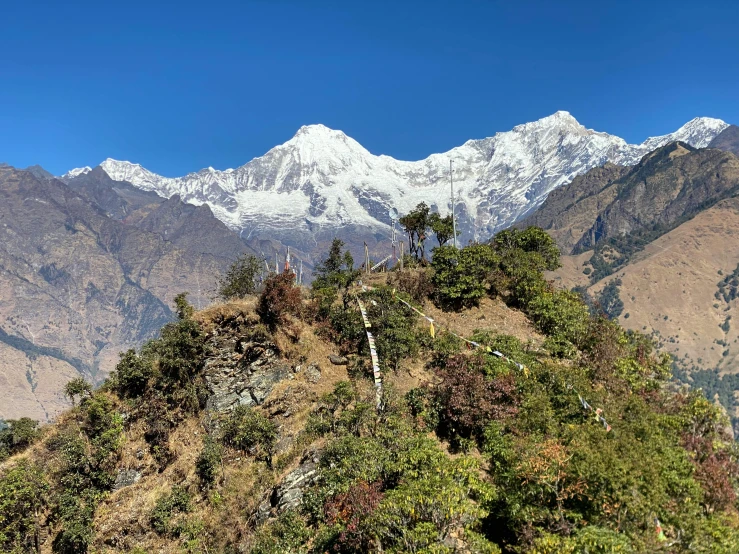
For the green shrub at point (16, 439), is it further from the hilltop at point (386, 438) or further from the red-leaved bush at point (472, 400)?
the red-leaved bush at point (472, 400)

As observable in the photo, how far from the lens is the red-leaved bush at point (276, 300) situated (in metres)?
23.4

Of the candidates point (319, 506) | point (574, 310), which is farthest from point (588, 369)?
point (319, 506)

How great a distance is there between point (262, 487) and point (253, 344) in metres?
7.46

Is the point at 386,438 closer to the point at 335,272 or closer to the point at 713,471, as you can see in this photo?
the point at 713,471

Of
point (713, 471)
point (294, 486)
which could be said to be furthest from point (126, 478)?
point (713, 471)

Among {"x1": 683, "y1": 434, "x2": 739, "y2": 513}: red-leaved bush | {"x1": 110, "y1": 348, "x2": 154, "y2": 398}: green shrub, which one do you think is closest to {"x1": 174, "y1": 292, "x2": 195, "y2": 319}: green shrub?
{"x1": 110, "y1": 348, "x2": 154, "y2": 398}: green shrub

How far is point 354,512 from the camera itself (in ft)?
42.1

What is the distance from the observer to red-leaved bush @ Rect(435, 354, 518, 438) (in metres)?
17.4

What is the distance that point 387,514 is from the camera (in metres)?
10.5

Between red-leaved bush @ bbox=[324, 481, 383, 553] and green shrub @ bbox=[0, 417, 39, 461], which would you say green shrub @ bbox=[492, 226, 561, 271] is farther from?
green shrub @ bbox=[0, 417, 39, 461]

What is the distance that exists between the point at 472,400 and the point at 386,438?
4116 millimetres

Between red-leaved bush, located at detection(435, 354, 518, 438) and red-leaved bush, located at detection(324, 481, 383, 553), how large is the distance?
567 centimetres

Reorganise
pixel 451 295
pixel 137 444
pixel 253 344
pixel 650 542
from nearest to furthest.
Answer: pixel 650 542 < pixel 137 444 < pixel 253 344 < pixel 451 295

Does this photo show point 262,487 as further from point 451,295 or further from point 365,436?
point 451,295
